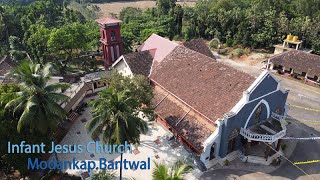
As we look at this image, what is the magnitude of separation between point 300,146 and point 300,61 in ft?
67.4

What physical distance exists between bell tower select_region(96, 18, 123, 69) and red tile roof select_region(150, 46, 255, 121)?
10175 mm

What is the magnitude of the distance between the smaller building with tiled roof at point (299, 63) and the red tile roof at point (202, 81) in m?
21.4

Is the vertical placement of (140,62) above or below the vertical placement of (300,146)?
above

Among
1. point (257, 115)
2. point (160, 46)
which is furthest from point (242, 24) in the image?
point (257, 115)

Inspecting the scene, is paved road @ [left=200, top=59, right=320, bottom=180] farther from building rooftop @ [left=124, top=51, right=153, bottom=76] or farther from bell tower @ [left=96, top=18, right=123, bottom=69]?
bell tower @ [left=96, top=18, right=123, bottom=69]

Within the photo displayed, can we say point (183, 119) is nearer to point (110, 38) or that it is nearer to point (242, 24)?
point (110, 38)

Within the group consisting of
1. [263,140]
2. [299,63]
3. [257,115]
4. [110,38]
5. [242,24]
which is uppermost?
[242,24]

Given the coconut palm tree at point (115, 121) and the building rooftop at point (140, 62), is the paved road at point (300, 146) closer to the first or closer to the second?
the coconut palm tree at point (115, 121)

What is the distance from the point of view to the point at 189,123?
28.8 m

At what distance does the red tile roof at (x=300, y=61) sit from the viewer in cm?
4475

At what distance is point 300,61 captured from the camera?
152ft

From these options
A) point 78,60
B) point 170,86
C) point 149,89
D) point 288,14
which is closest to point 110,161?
point 149,89

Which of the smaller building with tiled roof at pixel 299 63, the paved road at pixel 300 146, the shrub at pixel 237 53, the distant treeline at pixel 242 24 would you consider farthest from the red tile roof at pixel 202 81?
the shrub at pixel 237 53

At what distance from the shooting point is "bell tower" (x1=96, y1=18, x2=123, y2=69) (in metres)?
41.2
